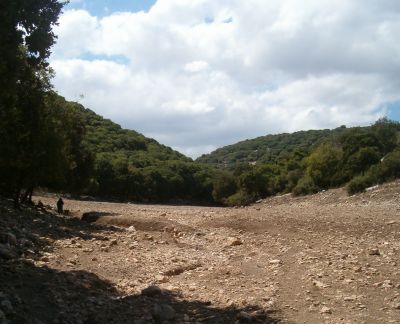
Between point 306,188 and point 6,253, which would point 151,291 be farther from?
point 306,188

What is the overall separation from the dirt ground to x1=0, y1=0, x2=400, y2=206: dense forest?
384cm

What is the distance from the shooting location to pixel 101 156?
67.2 metres

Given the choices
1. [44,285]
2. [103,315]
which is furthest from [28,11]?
[103,315]

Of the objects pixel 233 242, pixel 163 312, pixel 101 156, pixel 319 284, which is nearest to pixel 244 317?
pixel 163 312

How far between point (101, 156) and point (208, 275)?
56626 millimetres

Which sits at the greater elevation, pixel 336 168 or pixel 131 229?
pixel 336 168

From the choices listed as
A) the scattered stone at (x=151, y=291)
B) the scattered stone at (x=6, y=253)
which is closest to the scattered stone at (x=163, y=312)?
the scattered stone at (x=151, y=291)

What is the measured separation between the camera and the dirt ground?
8.70m

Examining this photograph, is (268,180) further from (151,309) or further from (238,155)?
(238,155)

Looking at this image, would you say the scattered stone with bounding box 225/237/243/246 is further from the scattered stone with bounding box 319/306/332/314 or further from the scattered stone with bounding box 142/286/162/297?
the scattered stone with bounding box 319/306/332/314

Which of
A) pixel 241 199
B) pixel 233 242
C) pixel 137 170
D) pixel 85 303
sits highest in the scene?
pixel 137 170

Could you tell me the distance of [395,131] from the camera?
54.2 meters

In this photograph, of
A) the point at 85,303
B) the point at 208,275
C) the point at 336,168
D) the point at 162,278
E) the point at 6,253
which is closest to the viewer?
the point at 85,303

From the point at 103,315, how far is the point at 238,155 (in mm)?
129300
